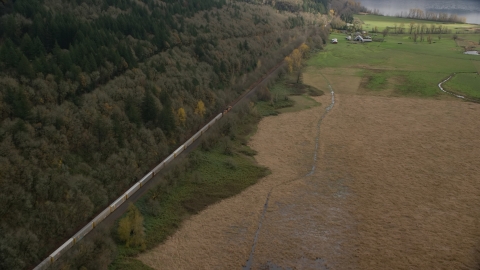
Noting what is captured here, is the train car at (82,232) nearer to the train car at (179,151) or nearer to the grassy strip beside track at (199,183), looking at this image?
the grassy strip beside track at (199,183)

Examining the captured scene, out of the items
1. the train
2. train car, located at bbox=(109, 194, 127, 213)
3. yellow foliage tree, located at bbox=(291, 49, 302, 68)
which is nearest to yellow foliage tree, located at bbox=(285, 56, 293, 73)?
yellow foliage tree, located at bbox=(291, 49, 302, 68)

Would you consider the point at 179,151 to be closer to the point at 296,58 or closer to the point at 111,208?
the point at 111,208

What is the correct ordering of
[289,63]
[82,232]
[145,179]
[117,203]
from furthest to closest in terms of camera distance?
[289,63] → [145,179] → [117,203] → [82,232]

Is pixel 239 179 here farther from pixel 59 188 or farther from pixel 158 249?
pixel 59 188

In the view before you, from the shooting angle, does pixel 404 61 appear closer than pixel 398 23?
Yes

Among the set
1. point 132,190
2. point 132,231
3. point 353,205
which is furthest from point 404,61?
point 132,231

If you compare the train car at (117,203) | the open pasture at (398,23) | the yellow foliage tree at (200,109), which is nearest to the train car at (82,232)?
the train car at (117,203)

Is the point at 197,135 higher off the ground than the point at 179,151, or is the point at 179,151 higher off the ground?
the point at 197,135
